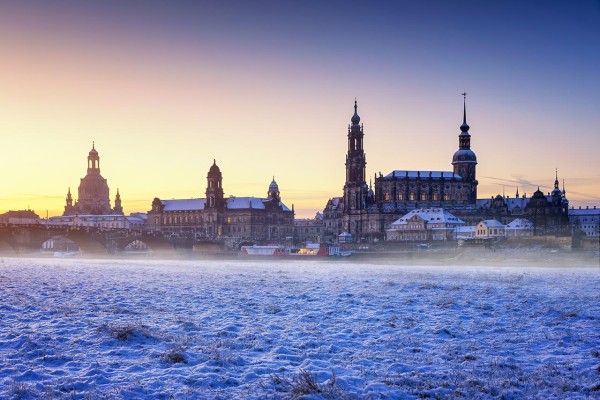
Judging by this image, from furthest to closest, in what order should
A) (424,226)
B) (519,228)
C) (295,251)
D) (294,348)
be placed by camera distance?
(424,226) < (519,228) < (295,251) < (294,348)

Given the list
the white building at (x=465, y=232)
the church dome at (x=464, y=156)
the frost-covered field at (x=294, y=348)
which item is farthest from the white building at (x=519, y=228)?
the frost-covered field at (x=294, y=348)

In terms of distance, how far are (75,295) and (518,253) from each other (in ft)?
290

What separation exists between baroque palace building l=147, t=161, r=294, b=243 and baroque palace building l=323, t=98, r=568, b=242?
22616 mm

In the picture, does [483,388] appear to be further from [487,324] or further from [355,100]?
[355,100]

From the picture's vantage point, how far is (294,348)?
13.0m

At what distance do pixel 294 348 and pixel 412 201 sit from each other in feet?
493

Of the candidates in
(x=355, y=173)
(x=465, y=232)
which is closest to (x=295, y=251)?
(x=355, y=173)

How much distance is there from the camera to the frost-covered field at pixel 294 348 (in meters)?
9.81

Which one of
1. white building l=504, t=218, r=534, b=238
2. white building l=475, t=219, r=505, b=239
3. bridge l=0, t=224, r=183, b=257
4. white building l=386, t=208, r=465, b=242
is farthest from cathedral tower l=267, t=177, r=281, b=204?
white building l=504, t=218, r=534, b=238

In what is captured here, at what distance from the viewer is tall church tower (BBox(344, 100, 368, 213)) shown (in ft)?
509

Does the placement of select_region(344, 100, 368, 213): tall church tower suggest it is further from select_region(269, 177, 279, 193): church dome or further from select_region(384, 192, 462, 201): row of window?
select_region(269, 177, 279, 193): church dome

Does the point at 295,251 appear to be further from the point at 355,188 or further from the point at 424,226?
the point at 355,188

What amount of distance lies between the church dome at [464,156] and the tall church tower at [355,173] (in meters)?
36.4

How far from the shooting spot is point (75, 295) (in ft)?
73.2
